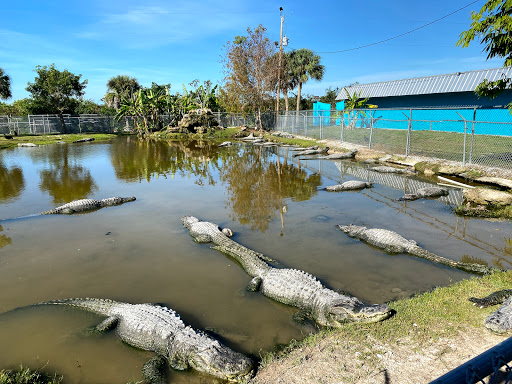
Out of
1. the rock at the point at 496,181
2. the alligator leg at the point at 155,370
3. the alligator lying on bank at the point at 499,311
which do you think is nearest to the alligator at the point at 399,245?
the alligator lying on bank at the point at 499,311

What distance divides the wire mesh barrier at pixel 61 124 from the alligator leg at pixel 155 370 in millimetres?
35527

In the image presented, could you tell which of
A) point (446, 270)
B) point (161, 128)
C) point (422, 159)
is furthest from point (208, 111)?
point (446, 270)

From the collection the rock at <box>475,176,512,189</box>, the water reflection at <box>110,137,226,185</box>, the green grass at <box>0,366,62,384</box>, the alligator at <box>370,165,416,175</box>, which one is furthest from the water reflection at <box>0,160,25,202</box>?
the rock at <box>475,176,512,189</box>

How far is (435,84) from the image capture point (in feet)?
76.5

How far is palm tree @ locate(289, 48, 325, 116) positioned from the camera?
119 ft

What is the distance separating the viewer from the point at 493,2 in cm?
717

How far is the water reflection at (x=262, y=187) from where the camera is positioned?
834 cm

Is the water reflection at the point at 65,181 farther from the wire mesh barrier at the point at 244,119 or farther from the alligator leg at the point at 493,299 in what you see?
the wire mesh barrier at the point at 244,119

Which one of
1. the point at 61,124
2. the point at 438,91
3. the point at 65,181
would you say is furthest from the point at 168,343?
the point at 61,124

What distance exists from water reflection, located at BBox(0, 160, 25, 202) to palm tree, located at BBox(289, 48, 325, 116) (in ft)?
96.0

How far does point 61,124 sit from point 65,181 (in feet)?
84.7

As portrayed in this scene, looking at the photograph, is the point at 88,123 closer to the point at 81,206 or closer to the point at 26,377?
the point at 81,206

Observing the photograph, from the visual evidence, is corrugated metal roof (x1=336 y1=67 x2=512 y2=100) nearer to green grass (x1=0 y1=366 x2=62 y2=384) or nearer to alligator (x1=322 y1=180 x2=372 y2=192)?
alligator (x1=322 y1=180 x2=372 y2=192)

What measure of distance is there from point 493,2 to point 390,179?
19.8 ft
